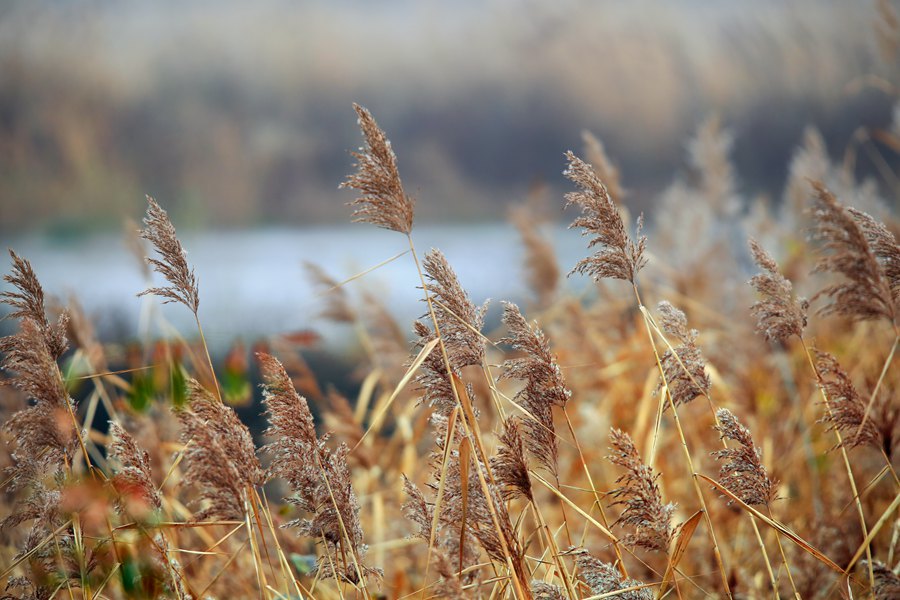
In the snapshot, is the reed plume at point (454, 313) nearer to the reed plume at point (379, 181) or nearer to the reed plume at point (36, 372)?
the reed plume at point (379, 181)

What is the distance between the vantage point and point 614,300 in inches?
105

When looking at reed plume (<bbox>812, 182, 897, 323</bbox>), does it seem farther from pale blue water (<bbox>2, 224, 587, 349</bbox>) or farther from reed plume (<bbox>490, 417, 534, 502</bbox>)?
pale blue water (<bbox>2, 224, 587, 349</bbox>)

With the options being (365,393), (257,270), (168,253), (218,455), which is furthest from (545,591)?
(257,270)

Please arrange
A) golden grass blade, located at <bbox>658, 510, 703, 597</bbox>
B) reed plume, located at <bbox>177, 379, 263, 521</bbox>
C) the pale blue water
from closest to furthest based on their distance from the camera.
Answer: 1. reed plume, located at <bbox>177, 379, 263, 521</bbox>
2. golden grass blade, located at <bbox>658, 510, 703, 597</bbox>
3. the pale blue water

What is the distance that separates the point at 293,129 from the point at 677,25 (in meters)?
3.22

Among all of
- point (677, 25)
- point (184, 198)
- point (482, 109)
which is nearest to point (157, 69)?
point (184, 198)

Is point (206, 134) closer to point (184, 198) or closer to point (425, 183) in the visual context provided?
point (184, 198)

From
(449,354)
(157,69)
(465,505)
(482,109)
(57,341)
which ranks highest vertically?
(157,69)

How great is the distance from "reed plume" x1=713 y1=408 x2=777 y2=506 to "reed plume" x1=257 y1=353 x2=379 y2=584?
480 mm

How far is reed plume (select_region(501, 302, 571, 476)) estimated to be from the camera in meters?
0.83

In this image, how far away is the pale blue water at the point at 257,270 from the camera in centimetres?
414

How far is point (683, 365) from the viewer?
867mm

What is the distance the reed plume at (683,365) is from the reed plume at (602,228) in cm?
8

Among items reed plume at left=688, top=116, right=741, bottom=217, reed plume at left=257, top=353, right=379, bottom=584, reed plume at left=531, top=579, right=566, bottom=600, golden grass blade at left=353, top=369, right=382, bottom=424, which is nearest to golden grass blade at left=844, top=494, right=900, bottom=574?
reed plume at left=531, top=579, right=566, bottom=600
